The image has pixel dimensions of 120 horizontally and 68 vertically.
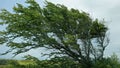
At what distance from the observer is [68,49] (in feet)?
94.4

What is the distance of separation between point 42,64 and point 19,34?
3159 mm

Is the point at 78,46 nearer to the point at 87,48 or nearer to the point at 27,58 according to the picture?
the point at 87,48

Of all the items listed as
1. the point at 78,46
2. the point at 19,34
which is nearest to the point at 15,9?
the point at 19,34

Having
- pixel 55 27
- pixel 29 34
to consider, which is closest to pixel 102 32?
pixel 55 27

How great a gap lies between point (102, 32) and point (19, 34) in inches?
263

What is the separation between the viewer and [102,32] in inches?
1164

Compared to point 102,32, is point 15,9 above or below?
above

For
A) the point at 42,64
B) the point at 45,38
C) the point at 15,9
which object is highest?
the point at 15,9

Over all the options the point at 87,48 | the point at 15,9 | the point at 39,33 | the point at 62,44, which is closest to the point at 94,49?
the point at 87,48

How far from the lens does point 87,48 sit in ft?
94.0

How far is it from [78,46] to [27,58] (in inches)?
166

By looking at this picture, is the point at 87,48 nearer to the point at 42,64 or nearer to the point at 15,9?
the point at 42,64

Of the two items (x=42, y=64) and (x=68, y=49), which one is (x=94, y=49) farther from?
(x=42, y=64)

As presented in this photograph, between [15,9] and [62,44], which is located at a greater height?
[15,9]
